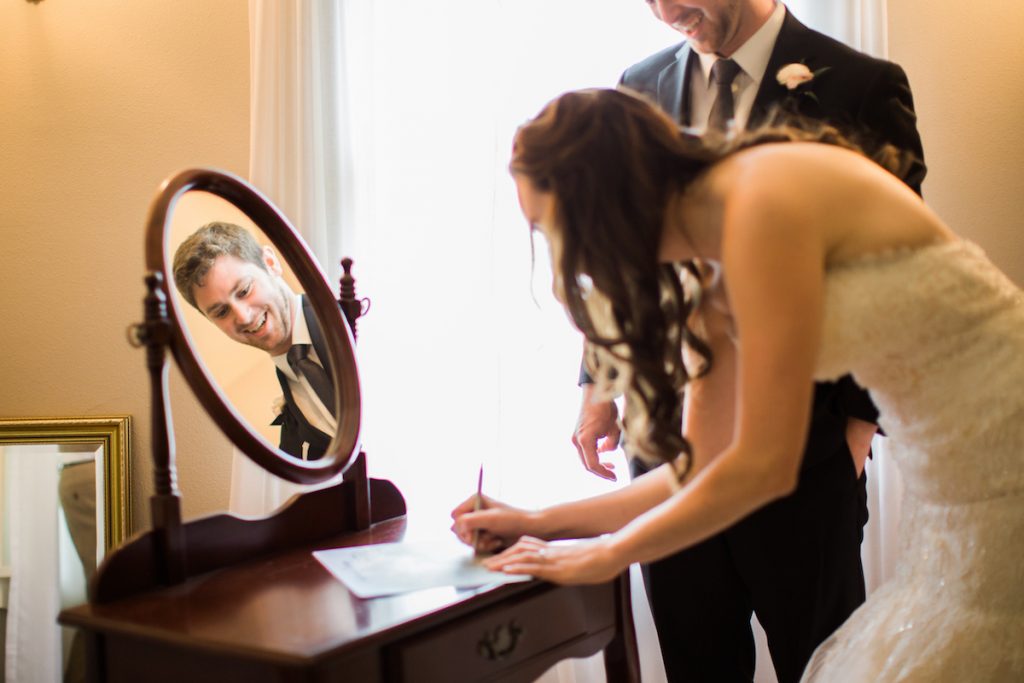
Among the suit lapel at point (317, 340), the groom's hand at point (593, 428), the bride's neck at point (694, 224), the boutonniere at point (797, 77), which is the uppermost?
the boutonniere at point (797, 77)

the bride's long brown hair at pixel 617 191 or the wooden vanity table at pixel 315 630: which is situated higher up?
the bride's long brown hair at pixel 617 191

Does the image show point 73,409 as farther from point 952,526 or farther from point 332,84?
point 952,526

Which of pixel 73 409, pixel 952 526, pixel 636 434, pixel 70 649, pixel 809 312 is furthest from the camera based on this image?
pixel 73 409

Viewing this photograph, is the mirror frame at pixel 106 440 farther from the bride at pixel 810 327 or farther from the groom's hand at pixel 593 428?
the bride at pixel 810 327

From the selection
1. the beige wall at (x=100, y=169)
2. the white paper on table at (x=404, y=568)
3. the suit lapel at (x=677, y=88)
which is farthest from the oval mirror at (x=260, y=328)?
the beige wall at (x=100, y=169)

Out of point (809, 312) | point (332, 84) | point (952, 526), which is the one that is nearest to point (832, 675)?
point (952, 526)

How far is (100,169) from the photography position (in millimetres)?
2680

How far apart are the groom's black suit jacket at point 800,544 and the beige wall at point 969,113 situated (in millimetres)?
812

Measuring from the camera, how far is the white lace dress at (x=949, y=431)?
1.23m

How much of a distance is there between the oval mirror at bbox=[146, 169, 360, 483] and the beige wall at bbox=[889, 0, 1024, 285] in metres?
1.61

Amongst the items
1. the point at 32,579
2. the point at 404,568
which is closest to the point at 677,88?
the point at 404,568

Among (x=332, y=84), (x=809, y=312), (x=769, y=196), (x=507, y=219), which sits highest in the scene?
(x=332, y=84)

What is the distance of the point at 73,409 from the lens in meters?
2.68

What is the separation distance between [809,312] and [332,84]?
1742 millimetres
